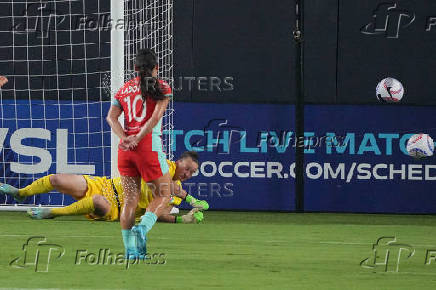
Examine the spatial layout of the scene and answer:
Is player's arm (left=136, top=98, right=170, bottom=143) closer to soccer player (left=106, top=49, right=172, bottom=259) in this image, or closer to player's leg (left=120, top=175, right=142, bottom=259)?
soccer player (left=106, top=49, right=172, bottom=259)

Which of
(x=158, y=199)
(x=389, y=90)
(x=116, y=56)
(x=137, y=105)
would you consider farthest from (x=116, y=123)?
(x=389, y=90)

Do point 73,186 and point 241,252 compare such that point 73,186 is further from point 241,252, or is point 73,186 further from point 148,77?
point 148,77

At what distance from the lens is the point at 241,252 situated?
356 inches

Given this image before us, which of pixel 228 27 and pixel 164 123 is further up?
pixel 228 27

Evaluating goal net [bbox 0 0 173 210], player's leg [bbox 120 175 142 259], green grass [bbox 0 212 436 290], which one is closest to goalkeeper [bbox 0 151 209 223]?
green grass [bbox 0 212 436 290]

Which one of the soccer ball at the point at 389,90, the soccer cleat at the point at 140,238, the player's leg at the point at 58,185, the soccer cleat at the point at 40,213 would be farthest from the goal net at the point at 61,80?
the soccer cleat at the point at 140,238

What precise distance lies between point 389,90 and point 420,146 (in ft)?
2.94

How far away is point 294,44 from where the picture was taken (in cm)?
1445

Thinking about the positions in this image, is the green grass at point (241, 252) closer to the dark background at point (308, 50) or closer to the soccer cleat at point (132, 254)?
the soccer cleat at point (132, 254)

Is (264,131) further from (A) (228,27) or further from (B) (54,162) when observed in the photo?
(B) (54,162)

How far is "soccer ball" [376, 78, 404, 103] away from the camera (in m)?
13.4

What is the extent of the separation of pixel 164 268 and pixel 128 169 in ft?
3.06

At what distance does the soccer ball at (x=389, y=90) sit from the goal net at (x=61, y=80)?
2.94 meters

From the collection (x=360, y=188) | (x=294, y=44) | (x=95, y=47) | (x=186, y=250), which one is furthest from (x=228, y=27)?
(x=186, y=250)
